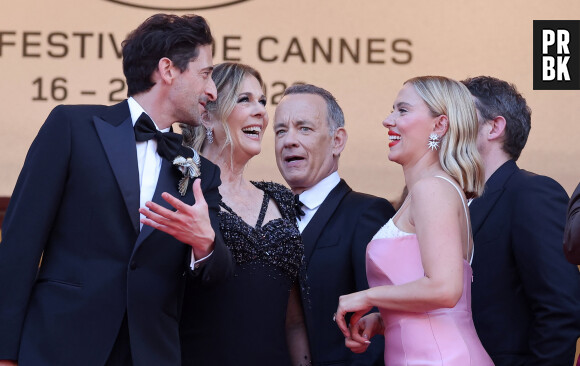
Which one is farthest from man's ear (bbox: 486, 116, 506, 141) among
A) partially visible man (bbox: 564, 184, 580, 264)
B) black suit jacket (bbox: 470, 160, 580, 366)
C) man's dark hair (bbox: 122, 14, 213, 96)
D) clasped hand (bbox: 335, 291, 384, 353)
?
man's dark hair (bbox: 122, 14, 213, 96)

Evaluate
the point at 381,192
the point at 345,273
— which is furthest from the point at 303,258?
the point at 381,192

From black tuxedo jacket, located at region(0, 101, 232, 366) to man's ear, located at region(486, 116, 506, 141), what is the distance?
1.47m

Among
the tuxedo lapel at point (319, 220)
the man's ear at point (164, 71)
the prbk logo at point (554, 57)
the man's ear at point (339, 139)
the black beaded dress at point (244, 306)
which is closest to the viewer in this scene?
the man's ear at point (164, 71)

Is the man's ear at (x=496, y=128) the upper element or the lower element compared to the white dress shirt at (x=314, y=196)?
upper

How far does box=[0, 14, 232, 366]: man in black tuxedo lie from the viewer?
259cm

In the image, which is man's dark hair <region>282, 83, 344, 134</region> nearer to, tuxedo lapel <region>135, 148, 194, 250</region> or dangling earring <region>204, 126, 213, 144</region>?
dangling earring <region>204, 126, 213, 144</region>

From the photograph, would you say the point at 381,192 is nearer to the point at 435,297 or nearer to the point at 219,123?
the point at 219,123

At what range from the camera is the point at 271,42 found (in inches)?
219

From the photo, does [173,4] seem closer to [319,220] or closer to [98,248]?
[319,220]

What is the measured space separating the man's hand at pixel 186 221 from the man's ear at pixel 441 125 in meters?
0.89

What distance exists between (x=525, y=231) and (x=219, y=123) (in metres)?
1.13

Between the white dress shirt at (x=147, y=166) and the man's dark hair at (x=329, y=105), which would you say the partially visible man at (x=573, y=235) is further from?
the man's dark hair at (x=329, y=105)

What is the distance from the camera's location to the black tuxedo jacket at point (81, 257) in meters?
2.59

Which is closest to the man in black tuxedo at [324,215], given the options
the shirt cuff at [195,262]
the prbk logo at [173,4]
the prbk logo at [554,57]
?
the shirt cuff at [195,262]
